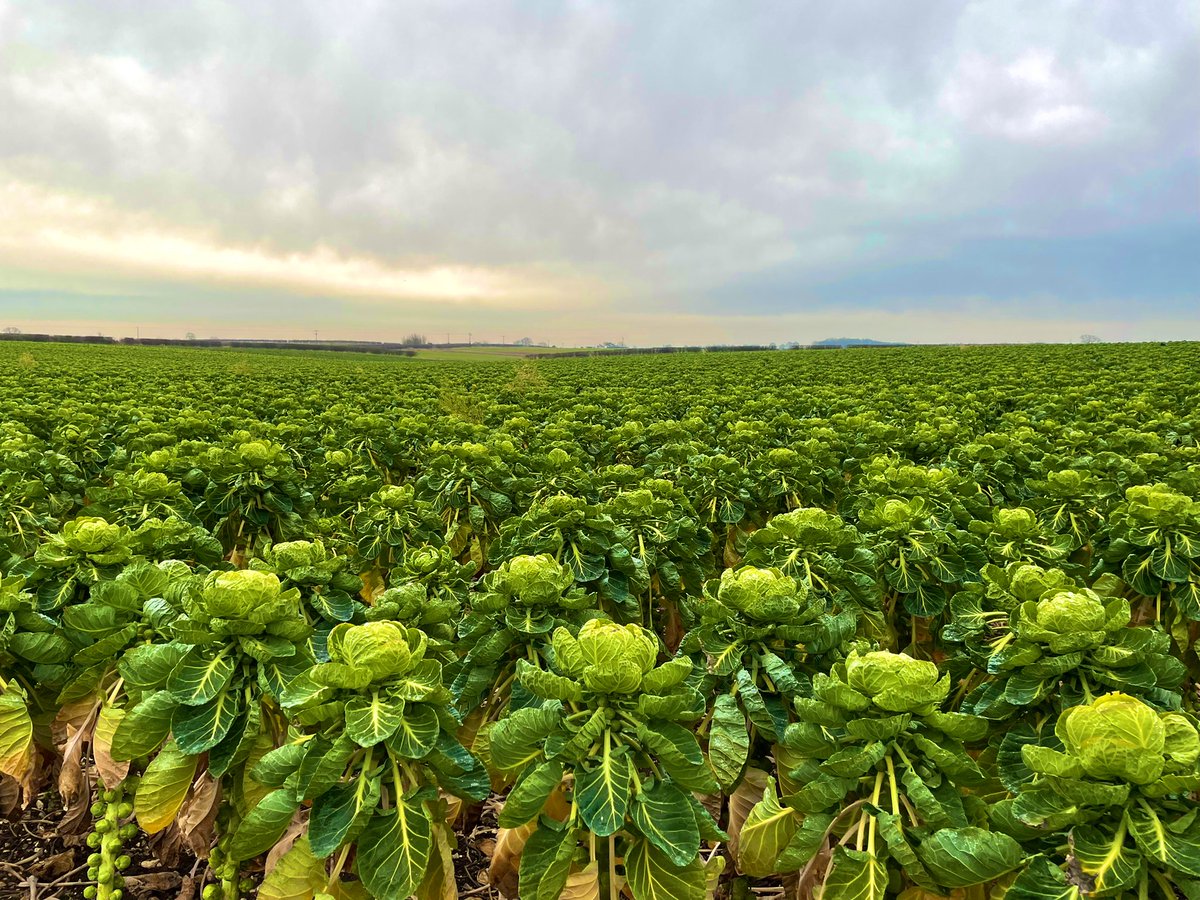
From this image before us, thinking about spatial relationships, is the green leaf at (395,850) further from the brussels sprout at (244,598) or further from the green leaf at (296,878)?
the brussels sprout at (244,598)

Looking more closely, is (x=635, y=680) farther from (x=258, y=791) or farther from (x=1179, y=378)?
(x=1179, y=378)

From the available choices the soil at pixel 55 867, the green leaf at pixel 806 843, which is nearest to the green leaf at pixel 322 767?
the green leaf at pixel 806 843

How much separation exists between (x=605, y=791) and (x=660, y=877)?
31 centimetres

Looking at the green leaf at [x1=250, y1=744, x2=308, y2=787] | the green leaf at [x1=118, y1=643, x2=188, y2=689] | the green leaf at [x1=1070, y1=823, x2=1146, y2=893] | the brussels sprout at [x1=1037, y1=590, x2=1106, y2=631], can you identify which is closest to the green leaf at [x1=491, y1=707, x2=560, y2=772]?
the green leaf at [x1=250, y1=744, x2=308, y2=787]

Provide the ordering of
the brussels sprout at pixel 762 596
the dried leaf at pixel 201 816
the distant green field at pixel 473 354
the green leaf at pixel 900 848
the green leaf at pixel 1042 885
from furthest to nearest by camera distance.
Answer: the distant green field at pixel 473 354, the brussels sprout at pixel 762 596, the dried leaf at pixel 201 816, the green leaf at pixel 900 848, the green leaf at pixel 1042 885

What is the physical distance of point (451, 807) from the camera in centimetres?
239

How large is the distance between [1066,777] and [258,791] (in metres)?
2.51

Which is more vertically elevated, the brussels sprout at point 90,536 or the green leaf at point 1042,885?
the brussels sprout at point 90,536

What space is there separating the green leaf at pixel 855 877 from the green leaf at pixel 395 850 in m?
1.13

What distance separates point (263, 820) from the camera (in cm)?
180

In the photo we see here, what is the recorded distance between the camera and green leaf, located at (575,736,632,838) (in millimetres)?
1639

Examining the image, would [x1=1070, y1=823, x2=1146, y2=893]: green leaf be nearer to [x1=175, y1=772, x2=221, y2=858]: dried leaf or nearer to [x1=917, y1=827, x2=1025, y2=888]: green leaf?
[x1=917, y1=827, x2=1025, y2=888]: green leaf

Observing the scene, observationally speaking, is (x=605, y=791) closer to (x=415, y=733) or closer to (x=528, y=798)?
(x=528, y=798)

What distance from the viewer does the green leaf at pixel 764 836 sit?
198 centimetres
